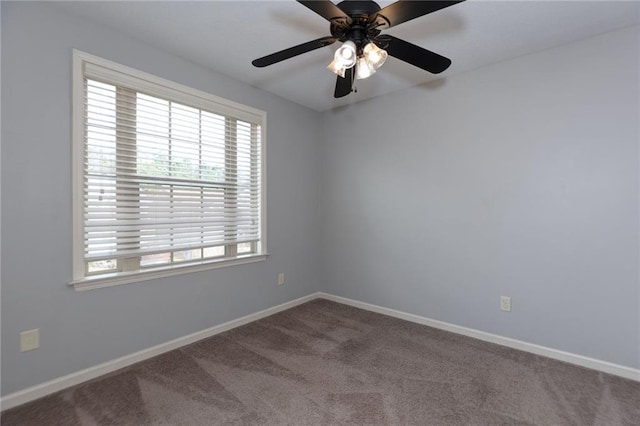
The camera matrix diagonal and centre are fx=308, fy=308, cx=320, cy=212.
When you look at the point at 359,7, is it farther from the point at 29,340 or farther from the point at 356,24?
the point at 29,340

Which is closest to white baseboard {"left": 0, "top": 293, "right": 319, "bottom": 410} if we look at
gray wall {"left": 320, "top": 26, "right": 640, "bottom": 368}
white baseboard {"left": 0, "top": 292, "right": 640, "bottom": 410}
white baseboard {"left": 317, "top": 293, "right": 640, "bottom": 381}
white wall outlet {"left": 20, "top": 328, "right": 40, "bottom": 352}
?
white baseboard {"left": 0, "top": 292, "right": 640, "bottom": 410}

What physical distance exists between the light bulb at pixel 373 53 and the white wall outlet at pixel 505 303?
2.28 metres

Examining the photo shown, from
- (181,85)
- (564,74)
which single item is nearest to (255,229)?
(181,85)

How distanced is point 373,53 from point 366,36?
0.30ft

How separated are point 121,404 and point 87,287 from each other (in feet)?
2.65

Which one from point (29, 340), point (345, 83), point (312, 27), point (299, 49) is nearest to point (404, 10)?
point (299, 49)

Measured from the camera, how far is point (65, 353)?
6.72 ft

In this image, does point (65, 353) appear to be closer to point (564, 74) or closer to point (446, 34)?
point (446, 34)

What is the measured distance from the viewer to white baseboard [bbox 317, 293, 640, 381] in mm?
2209

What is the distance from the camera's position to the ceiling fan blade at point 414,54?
169 centimetres

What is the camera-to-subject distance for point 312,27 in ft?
7.27

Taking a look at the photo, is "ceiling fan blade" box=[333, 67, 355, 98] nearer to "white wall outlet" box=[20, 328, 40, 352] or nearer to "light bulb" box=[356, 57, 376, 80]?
"light bulb" box=[356, 57, 376, 80]

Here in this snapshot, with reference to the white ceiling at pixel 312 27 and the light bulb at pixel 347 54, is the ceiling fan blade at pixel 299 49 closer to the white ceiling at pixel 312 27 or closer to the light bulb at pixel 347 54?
the light bulb at pixel 347 54

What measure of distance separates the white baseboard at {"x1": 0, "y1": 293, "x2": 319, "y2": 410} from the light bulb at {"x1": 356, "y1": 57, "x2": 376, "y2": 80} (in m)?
2.52
